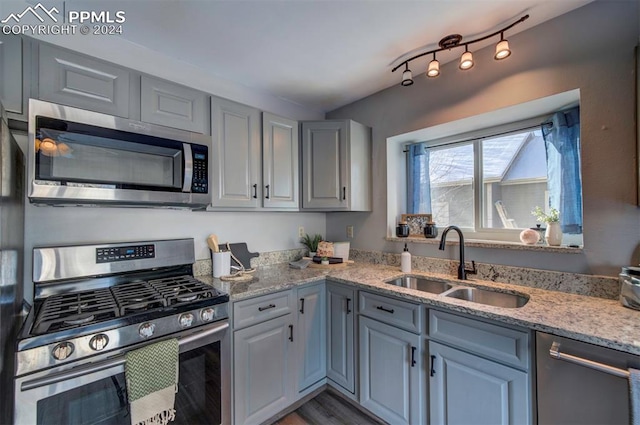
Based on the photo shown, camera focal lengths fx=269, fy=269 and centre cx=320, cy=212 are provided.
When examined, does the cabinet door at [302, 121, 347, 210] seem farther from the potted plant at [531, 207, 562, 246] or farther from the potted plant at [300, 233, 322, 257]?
the potted plant at [531, 207, 562, 246]

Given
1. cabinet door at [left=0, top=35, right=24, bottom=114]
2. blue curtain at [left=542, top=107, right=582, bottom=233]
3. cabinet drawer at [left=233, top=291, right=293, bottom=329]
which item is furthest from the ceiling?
cabinet drawer at [left=233, top=291, right=293, bottom=329]

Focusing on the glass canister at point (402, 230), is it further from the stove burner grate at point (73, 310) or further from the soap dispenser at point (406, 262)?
the stove burner grate at point (73, 310)

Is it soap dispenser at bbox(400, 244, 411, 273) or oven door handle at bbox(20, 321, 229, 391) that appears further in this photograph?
soap dispenser at bbox(400, 244, 411, 273)

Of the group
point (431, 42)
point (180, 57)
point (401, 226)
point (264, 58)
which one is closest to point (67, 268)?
point (180, 57)

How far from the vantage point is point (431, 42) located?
1.73m

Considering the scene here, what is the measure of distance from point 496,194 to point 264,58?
200cm

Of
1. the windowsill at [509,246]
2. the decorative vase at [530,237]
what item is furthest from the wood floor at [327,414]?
the decorative vase at [530,237]

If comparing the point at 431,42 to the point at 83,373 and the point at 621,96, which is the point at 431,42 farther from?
the point at 83,373

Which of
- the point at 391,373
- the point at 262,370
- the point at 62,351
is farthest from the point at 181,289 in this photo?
the point at 391,373

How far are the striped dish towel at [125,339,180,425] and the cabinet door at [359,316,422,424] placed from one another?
3.74 ft

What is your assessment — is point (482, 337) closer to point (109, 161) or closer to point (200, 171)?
point (200, 171)

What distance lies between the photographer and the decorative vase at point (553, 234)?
63.6 inches

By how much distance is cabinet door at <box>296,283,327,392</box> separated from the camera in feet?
6.21

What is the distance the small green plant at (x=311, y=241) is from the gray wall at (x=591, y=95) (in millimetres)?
1309
